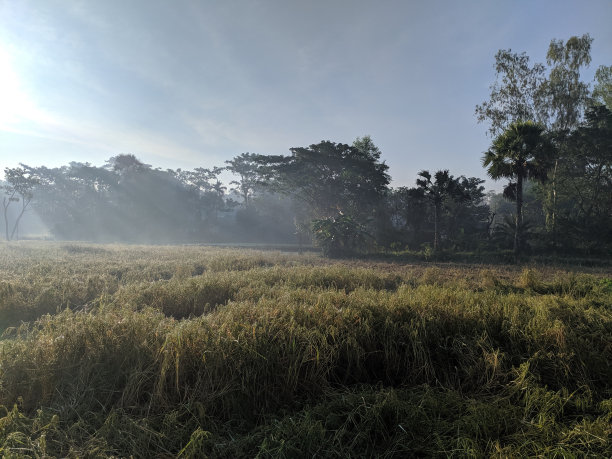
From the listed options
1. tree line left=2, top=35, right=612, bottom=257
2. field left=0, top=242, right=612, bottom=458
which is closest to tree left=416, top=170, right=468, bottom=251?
tree line left=2, top=35, right=612, bottom=257

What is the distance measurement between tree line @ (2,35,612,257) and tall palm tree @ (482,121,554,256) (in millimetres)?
61

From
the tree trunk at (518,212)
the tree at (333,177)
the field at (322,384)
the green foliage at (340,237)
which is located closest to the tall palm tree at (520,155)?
the tree trunk at (518,212)

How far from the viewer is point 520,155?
16.8 meters

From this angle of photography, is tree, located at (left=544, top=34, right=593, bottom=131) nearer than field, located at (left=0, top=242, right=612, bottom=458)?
No

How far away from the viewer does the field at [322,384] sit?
2.31m

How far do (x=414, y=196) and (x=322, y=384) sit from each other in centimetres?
2019

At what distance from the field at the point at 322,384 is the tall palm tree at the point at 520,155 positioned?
14803 mm

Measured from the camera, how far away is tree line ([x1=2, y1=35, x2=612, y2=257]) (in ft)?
65.2

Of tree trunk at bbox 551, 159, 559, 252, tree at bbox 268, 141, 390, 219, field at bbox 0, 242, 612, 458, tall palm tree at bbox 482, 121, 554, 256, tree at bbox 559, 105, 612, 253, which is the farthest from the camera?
tree at bbox 268, 141, 390, 219

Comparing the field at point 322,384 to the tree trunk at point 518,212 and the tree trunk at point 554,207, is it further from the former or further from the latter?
the tree trunk at point 554,207

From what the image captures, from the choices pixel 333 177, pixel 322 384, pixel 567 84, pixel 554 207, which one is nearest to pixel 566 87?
pixel 567 84

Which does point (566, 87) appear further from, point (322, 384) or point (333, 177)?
point (322, 384)

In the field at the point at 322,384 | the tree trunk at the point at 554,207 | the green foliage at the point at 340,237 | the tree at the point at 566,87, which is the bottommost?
the field at the point at 322,384

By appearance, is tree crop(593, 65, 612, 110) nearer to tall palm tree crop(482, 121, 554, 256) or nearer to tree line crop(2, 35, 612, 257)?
tree line crop(2, 35, 612, 257)
